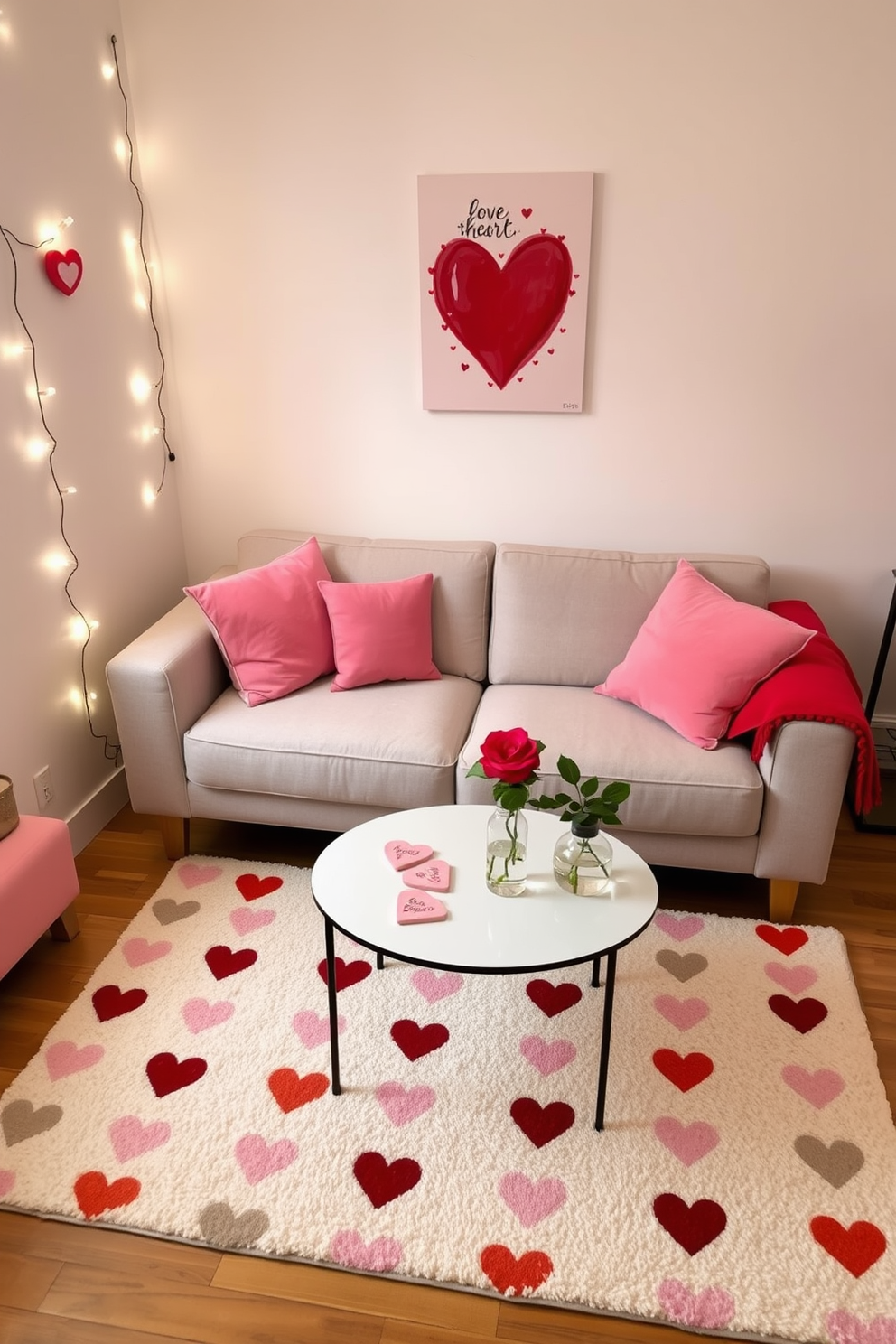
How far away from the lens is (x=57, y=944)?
2.43 meters

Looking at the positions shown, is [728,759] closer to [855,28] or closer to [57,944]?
[57,944]

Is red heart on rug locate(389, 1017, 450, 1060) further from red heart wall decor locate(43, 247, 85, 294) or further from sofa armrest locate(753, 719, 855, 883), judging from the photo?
red heart wall decor locate(43, 247, 85, 294)

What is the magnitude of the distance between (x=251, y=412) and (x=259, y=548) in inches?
19.5

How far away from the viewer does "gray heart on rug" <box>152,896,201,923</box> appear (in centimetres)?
250

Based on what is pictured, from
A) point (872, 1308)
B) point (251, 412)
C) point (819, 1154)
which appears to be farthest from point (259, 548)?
point (872, 1308)

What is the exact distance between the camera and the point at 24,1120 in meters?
1.92

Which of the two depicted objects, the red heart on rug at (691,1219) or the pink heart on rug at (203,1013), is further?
the pink heart on rug at (203,1013)

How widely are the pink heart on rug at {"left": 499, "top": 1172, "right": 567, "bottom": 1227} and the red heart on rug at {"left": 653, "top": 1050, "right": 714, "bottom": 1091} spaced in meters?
0.36

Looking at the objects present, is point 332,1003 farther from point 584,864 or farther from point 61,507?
point 61,507

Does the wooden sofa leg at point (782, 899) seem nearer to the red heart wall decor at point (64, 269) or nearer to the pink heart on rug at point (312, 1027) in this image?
the pink heart on rug at point (312, 1027)

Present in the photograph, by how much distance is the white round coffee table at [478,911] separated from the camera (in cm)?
174

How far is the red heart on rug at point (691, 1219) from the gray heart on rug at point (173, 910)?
1390 mm

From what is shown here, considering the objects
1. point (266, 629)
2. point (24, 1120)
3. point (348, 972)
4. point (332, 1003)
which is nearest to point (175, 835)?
point (266, 629)

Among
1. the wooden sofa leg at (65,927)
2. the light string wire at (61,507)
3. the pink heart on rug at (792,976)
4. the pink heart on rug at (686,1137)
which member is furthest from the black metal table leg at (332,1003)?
the light string wire at (61,507)
